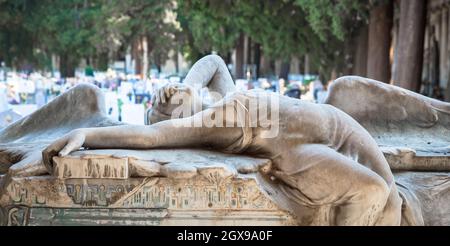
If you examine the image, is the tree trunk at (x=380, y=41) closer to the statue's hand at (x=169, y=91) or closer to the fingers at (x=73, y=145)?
the statue's hand at (x=169, y=91)

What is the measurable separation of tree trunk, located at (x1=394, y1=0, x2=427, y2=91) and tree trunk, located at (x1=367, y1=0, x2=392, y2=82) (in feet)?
5.88

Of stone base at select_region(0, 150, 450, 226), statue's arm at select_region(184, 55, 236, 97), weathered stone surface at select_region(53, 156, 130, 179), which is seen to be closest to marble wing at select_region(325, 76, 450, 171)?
statue's arm at select_region(184, 55, 236, 97)

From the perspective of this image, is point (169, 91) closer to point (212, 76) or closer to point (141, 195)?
point (212, 76)

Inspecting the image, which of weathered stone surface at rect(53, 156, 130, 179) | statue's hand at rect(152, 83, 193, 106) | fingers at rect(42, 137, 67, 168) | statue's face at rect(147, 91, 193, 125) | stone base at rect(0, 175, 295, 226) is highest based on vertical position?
statue's hand at rect(152, 83, 193, 106)

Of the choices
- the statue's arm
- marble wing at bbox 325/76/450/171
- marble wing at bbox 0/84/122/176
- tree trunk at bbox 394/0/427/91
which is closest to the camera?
marble wing at bbox 0/84/122/176

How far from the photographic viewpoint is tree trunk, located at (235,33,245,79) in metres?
28.7

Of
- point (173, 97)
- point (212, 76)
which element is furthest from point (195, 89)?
point (212, 76)

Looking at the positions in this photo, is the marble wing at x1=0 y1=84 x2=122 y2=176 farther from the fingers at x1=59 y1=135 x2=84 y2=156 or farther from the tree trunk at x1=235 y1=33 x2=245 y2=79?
the tree trunk at x1=235 y1=33 x2=245 y2=79

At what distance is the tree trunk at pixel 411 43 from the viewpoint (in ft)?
45.1

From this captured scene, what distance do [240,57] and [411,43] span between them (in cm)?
1611

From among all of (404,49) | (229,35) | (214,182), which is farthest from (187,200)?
(229,35)

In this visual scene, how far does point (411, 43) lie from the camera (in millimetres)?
13812

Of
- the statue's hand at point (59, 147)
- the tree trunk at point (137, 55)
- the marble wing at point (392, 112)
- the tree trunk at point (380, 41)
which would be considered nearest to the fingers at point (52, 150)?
the statue's hand at point (59, 147)
